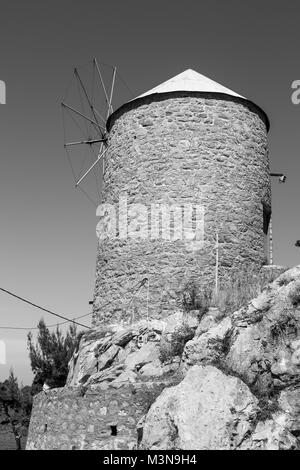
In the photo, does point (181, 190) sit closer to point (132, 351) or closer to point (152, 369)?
point (132, 351)

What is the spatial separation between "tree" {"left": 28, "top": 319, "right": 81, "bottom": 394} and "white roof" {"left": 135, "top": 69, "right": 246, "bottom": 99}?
9947 mm

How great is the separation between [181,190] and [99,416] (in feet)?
20.2

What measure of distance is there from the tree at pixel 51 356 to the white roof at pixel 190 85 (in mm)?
9947

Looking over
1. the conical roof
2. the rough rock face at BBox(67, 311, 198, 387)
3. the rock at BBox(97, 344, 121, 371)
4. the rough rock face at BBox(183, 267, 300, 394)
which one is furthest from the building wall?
the rough rock face at BBox(183, 267, 300, 394)

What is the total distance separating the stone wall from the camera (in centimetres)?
981

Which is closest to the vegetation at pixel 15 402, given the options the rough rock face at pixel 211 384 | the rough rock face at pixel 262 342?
the rough rock face at pixel 211 384

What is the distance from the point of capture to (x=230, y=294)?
1202cm

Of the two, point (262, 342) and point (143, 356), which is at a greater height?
point (262, 342)

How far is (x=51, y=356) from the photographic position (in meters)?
20.7

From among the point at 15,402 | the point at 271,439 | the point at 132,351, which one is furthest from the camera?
the point at 15,402

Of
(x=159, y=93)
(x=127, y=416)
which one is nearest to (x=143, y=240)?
(x=159, y=93)

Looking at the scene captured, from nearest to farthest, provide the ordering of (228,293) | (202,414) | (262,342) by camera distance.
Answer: (202,414)
(262,342)
(228,293)

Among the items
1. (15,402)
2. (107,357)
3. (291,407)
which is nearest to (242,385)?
(291,407)

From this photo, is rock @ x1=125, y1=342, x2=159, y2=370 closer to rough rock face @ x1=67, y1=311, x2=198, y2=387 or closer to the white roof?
rough rock face @ x1=67, y1=311, x2=198, y2=387
